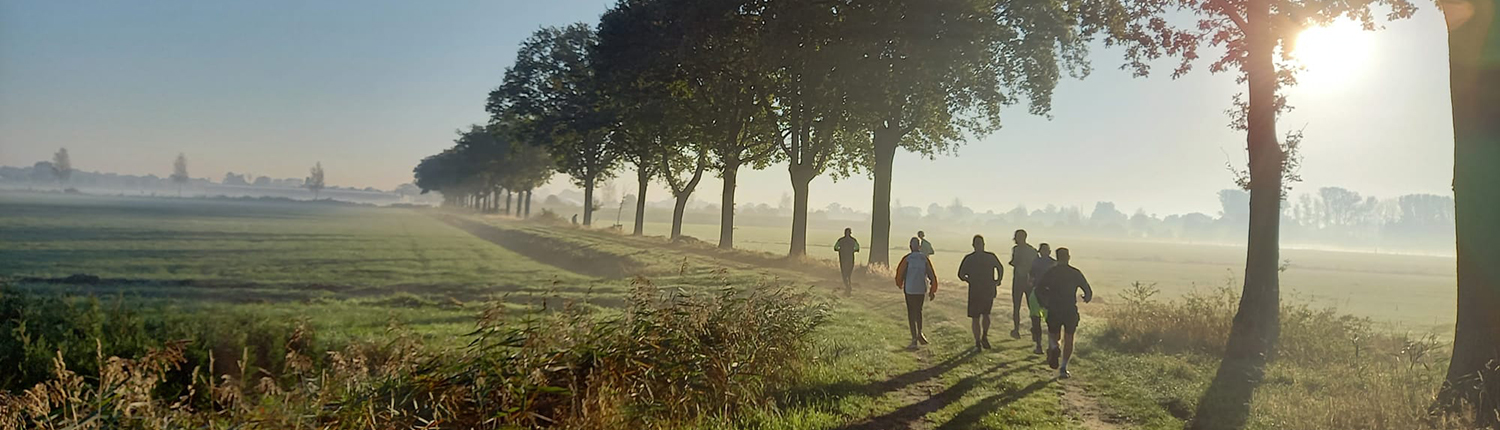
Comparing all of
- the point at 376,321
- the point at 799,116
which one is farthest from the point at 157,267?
the point at 799,116

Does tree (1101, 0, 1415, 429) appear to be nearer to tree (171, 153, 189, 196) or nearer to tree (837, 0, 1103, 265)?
tree (837, 0, 1103, 265)

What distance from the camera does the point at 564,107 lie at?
41531 mm

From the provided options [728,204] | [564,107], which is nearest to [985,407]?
[728,204]

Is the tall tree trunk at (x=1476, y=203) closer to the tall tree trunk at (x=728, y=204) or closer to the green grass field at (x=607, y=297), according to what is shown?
the green grass field at (x=607, y=297)

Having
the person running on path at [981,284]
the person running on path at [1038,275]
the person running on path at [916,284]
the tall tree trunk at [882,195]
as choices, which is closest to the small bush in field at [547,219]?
the tall tree trunk at [882,195]

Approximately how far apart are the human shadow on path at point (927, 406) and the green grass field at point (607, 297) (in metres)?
0.03

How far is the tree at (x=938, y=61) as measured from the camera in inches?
919

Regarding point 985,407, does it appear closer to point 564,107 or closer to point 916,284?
point 916,284

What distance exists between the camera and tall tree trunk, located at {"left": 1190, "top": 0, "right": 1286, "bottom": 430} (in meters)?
11.9

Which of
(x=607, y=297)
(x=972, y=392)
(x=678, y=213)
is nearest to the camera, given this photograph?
(x=972, y=392)

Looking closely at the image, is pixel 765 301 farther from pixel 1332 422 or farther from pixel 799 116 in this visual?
pixel 799 116

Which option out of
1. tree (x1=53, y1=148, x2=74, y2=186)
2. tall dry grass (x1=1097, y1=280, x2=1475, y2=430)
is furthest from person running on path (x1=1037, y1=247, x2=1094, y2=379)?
tree (x1=53, y1=148, x2=74, y2=186)

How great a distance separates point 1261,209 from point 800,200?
65.3ft

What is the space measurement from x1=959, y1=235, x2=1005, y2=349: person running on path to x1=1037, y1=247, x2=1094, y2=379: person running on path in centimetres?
150
